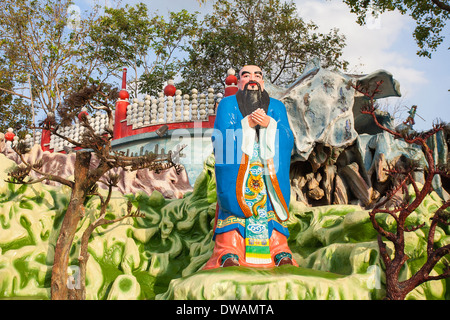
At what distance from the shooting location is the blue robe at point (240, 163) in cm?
470

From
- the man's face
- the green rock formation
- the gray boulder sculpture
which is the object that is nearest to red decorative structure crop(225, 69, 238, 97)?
the gray boulder sculpture

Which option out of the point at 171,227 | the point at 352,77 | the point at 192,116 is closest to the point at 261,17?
the point at 192,116

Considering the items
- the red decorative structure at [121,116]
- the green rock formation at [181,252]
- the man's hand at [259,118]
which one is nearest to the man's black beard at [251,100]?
the man's hand at [259,118]

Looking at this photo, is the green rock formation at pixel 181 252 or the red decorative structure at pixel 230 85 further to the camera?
the red decorative structure at pixel 230 85

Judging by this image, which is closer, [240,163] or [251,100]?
[240,163]

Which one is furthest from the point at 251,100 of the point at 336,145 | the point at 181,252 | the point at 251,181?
the point at 336,145

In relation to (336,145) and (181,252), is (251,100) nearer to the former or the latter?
(181,252)

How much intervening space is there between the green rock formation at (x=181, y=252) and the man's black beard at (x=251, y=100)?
1502 mm

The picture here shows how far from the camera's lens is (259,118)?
15.9 ft

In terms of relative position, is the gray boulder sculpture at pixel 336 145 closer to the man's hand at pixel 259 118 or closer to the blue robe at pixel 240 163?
the blue robe at pixel 240 163

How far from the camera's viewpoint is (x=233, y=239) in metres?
4.65

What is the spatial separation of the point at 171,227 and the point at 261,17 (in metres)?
10.4

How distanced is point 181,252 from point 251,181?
5.70 ft

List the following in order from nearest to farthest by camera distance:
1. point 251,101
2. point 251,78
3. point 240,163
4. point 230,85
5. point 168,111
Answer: point 240,163, point 251,101, point 251,78, point 230,85, point 168,111
